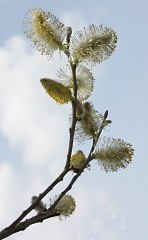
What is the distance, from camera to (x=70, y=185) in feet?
10.5

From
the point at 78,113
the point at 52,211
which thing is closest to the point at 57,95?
the point at 78,113

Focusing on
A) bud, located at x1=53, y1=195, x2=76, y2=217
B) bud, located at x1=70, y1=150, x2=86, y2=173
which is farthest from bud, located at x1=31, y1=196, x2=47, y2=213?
bud, located at x1=70, y1=150, x2=86, y2=173

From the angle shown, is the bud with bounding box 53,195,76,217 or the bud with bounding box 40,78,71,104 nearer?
the bud with bounding box 40,78,71,104

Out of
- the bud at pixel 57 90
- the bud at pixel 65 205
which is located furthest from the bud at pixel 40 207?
the bud at pixel 57 90

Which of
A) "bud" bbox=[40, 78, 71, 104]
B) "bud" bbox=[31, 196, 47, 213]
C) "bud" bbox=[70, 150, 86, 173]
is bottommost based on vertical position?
"bud" bbox=[31, 196, 47, 213]

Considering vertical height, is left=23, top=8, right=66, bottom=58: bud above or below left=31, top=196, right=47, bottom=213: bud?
above

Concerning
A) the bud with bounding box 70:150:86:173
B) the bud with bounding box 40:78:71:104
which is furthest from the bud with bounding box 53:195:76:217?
the bud with bounding box 40:78:71:104

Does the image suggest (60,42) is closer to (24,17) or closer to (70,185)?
(24,17)

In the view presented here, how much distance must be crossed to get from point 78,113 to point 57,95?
186mm

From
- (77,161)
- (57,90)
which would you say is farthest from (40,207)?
(57,90)

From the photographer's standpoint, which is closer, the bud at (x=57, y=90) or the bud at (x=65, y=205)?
the bud at (x=57, y=90)

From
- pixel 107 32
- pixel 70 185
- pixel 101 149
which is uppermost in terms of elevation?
pixel 107 32

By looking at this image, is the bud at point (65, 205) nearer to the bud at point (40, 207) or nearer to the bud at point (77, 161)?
the bud at point (40, 207)

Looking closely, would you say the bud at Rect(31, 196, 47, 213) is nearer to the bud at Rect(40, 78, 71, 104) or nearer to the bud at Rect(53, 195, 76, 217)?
the bud at Rect(53, 195, 76, 217)
